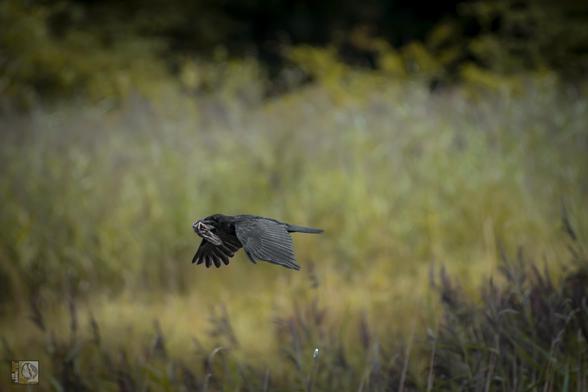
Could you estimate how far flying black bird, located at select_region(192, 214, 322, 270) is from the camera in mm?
1024

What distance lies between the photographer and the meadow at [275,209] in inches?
136

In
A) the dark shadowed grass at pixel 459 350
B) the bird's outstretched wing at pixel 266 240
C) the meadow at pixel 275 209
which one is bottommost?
the dark shadowed grass at pixel 459 350

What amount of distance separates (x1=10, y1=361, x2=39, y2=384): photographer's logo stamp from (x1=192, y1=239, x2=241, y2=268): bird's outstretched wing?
103cm

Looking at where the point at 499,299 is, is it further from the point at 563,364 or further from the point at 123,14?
the point at 123,14

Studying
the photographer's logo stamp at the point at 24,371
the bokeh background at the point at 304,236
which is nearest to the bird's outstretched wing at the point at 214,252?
the bokeh background at the point at 304,236

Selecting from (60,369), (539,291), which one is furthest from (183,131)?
(539,291)

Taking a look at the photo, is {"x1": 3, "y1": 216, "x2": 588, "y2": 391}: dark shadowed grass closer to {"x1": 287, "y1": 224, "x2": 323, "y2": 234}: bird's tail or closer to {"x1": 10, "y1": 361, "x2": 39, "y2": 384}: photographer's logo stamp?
{"x1": 10, "y1": 361, "x2": 39, "y2": 384}: photographer's logo stamp

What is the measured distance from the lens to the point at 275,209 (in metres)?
4.38

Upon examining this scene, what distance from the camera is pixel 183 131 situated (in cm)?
483

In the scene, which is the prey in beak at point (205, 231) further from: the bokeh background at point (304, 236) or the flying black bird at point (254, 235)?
the bokeh background at point (304, 236)

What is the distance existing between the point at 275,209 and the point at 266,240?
331cm

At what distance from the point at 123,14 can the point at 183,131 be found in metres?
6.91

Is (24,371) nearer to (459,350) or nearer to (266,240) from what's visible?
(459,350)

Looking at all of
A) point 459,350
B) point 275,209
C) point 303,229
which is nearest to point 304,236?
point 275,209
